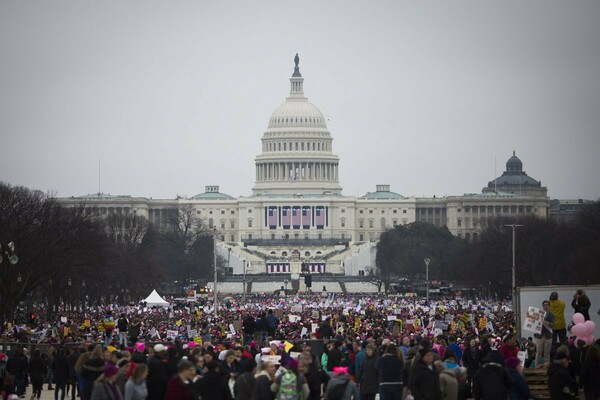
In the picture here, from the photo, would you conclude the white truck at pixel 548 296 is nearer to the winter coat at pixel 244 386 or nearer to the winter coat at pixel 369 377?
the winter coat at pixel 369 377

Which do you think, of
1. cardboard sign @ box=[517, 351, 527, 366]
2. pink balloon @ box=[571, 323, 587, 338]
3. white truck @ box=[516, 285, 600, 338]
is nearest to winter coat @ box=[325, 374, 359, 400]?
pink balloon @ box=[571, 323, 587, 338]

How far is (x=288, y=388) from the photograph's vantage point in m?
22.9

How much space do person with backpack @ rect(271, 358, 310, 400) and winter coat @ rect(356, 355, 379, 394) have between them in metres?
3.13

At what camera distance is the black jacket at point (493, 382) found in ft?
80.1

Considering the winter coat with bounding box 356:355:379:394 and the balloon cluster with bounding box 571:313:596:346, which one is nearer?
the winter coat with bounding box 356:355:379:394

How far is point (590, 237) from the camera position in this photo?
323ft

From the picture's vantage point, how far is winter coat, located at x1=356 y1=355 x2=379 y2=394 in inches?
1051

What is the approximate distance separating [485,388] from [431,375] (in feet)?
2.48

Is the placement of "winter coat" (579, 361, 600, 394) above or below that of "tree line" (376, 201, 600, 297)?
below

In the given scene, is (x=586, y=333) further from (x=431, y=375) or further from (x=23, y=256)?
(x=23, y=256)

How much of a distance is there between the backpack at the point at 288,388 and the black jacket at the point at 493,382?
2.89 meters

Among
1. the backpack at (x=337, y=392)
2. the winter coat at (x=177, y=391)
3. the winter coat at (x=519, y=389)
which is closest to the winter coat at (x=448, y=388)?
the winter coat at (x=519, y=389)

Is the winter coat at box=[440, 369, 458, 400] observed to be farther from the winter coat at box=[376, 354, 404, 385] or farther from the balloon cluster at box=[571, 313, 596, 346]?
the balloon cluster at box=[571, 313, 596, 346]

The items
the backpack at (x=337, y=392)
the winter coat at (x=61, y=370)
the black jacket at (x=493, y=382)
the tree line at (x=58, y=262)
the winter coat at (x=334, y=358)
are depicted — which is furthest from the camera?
the tree line at (x=58, y=262)
